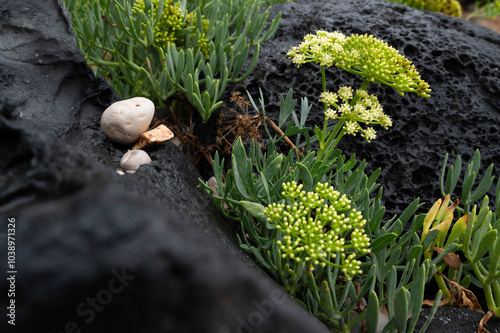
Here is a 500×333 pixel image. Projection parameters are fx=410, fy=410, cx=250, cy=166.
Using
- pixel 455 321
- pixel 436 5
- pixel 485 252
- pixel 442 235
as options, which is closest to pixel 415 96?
pixel 442 235

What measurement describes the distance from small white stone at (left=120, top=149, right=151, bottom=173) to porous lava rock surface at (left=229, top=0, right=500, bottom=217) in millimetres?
958

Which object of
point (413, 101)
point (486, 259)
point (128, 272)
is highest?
point (128, 272)

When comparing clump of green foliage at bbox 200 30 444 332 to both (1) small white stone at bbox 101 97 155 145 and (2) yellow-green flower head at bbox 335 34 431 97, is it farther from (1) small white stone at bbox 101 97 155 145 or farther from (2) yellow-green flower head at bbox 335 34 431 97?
(1) small white stone at bbox 101 97 155 145

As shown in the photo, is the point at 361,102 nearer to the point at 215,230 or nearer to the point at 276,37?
the point at 215,230

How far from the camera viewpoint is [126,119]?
2072 millimetres

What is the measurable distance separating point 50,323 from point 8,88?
148 cm

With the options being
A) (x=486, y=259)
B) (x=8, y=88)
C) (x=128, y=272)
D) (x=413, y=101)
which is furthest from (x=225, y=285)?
(x=413, y=101)

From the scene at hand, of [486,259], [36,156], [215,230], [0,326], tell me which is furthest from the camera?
[486,259]

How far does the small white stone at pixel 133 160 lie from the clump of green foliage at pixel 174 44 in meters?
0.42

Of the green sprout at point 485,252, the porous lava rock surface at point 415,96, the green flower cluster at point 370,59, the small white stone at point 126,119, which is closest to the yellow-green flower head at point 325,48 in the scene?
the green flower cluster at point 370,59

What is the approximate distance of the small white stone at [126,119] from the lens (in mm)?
2072

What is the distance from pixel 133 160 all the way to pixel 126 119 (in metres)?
0.22

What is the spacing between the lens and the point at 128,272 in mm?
992

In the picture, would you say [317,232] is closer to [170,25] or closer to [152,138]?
[152,138]
